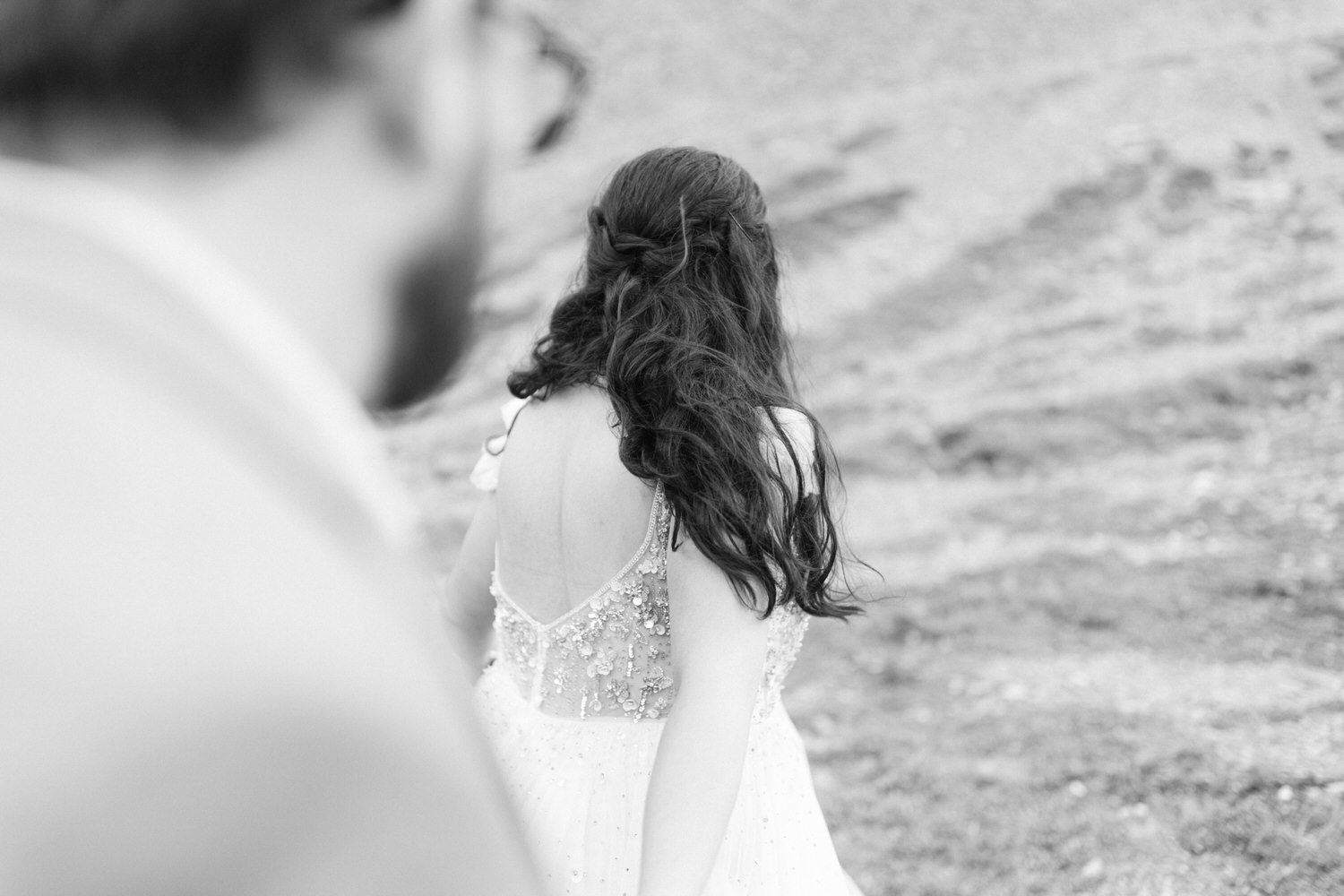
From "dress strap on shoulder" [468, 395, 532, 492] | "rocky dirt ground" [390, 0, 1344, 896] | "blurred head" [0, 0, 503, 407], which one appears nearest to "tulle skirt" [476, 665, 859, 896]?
"dress strap on shoulder" [468, 395, 532, 492]

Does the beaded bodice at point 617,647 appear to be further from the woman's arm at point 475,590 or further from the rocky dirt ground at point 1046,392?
the rocky dirt ground at point 1046,392

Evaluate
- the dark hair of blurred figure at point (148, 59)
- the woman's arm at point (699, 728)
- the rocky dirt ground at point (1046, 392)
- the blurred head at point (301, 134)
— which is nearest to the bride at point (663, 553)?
the woman's arm at point (699, 728)

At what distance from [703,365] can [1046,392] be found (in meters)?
5.81

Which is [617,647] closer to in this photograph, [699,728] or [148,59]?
[699,728]

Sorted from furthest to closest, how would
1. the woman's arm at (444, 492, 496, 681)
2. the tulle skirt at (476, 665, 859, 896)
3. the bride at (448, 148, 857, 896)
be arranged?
the woman's arm at (444, 492, 496, 681)
the tulle skirt at (476, 665, 859, 896)
the bride at (448, 148, 857, 896)

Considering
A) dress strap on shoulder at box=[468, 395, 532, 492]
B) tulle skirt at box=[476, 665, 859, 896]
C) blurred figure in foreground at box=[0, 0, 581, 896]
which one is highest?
blurred figure in foreground at box=[0, 0, 581, 896]

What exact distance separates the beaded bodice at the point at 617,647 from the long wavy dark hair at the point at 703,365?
0.11 m

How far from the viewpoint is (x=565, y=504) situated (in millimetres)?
1997

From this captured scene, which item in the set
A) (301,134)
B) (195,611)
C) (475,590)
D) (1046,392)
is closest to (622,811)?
(475,590)

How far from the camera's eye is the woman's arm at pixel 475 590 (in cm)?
230

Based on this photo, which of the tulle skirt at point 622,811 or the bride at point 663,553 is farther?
the tulle skirt at point 622,811

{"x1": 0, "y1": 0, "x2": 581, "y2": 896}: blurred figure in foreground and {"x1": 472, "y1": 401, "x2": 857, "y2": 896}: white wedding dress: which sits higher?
{"x1": 0, "y1": 0, "x2": 581, "y2": 896}: blurred figure in foreground

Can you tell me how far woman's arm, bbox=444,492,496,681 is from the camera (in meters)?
2.30

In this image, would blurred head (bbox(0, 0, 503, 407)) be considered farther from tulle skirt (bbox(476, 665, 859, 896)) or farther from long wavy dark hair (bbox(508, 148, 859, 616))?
tulle skirt (bbox(476, 665, 859, 896))
